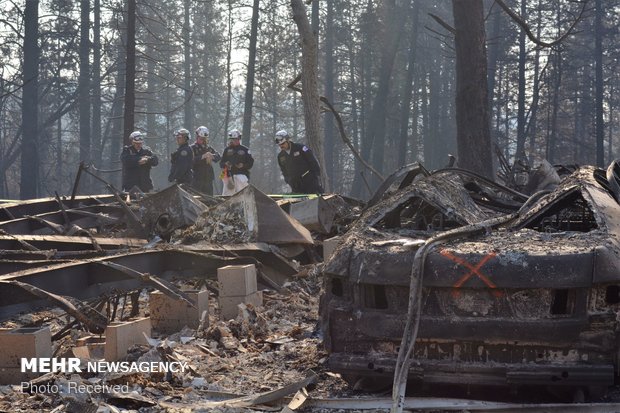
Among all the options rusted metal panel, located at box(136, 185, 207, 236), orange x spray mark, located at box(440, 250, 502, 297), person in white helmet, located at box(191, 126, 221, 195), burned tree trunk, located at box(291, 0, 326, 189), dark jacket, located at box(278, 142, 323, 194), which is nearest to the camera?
orange x spray mark, located at box(440, 250, 502, 297)

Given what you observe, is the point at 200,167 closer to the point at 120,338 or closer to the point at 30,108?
the point at 120,338

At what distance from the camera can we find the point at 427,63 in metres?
56.6

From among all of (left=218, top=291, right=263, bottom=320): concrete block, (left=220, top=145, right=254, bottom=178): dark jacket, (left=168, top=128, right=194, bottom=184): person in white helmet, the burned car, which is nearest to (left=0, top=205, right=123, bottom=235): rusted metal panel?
(left=168, top=128, right=194, bottom=184): person in white helmet

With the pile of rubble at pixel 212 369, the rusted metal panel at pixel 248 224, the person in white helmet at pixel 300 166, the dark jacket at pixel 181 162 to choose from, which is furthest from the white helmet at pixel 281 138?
the pile of rubble at pixel 212 369

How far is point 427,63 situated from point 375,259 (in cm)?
5290

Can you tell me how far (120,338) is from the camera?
5879 mm

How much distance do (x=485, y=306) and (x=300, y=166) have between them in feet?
39.7

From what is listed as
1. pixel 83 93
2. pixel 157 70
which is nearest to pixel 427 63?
pixel 157 70

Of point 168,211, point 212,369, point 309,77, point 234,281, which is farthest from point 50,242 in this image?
point 309,77

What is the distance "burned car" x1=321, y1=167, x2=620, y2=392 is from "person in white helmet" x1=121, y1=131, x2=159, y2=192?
1268cm

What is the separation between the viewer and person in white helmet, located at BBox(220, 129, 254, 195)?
17641mm

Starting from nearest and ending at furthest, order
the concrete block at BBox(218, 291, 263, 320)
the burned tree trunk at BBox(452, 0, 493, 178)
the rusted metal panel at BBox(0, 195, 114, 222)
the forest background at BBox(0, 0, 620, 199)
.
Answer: the concrete block at BBox(218, 291, 263, 320) < the rusted metal panel at BBox(0, 195, 114, 222) < the burned tree trunk at BBox(452, 0, 493, 178) < the forest background at BBox(0, 0, 620, 199)

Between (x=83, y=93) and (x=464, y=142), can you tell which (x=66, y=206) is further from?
(x=83, y=93)

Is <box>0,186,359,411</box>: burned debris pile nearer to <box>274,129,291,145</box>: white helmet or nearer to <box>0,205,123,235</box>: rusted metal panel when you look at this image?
<box>0,205,123,235</box>: rusted metal panel
